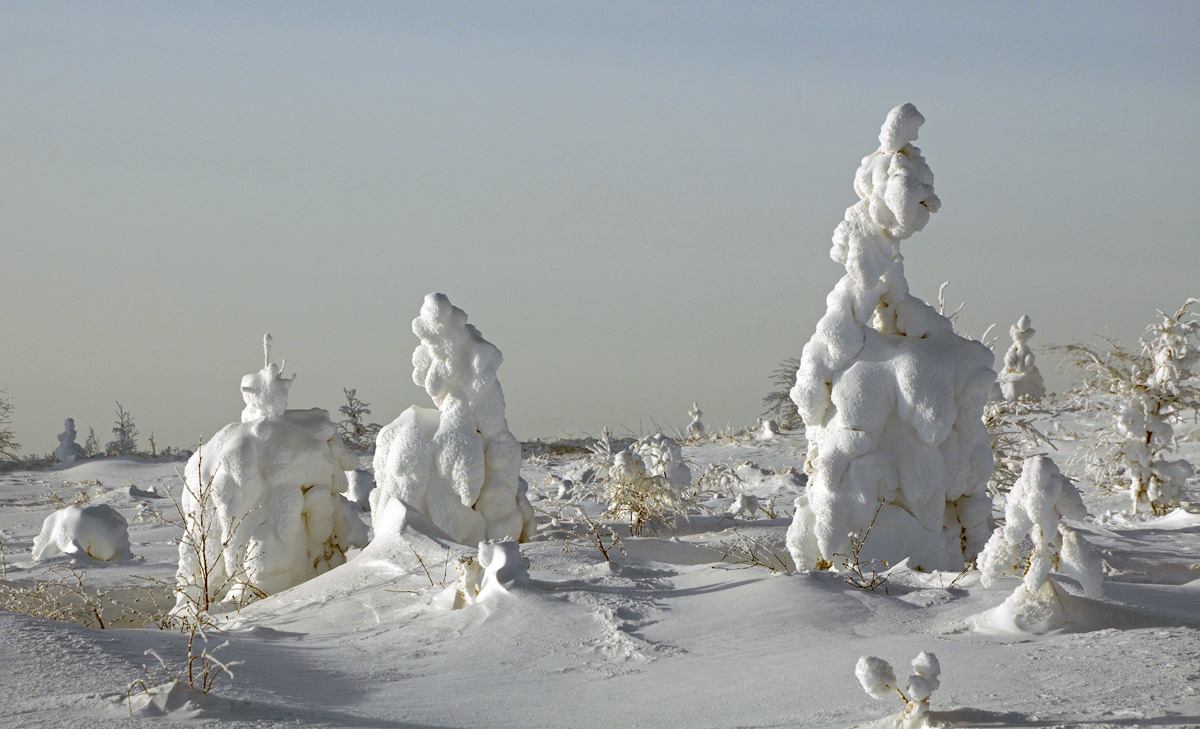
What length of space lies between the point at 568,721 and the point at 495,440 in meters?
5.39

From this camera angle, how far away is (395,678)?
564cm

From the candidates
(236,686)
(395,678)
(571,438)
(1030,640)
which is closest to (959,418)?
(1030,640)

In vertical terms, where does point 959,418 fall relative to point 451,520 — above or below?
above

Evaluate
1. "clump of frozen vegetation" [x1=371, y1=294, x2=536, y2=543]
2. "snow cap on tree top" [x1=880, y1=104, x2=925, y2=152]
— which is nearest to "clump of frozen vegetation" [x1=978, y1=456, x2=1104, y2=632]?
"snow cap on tree top" [x1=880, y1=104, x2=925, y2=152]

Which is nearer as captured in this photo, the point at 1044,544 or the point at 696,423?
the point at 1044,544

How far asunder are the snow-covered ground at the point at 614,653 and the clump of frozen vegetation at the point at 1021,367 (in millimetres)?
15001

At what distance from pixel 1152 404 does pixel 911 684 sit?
12.5m

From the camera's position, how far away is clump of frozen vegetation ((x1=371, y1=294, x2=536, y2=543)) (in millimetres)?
9969

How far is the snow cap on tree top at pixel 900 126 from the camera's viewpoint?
880cm

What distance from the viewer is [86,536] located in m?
10.8

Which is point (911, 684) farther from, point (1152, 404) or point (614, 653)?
point (1152, 404)

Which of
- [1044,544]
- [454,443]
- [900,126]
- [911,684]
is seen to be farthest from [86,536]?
[911,684]

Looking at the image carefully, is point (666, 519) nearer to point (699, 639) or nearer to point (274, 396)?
point (274, 396)

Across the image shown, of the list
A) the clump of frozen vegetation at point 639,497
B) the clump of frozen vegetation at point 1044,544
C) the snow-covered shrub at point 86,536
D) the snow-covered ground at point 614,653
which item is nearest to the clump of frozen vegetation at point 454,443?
the clump of frozen vegetation at point 639,497
